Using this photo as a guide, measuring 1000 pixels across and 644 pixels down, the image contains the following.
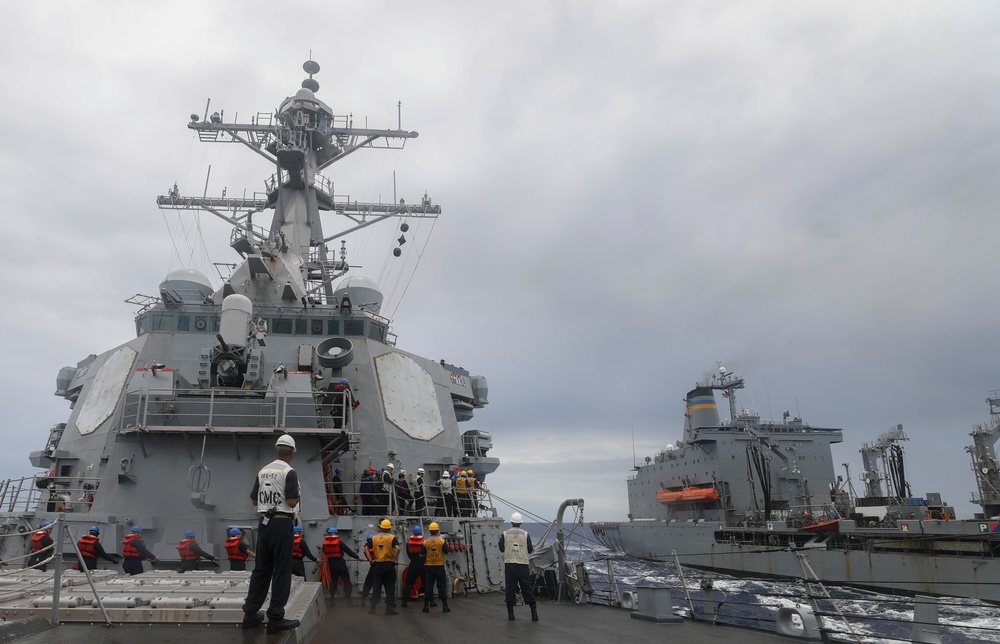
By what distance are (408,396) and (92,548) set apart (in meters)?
6.58

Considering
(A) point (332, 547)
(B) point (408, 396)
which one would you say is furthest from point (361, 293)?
(A) point (332, 547)

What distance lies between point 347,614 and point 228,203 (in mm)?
16782

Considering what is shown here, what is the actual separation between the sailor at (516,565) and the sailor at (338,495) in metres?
4.11

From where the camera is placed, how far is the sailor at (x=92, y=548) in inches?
323

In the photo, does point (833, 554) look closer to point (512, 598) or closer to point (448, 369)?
point (448, 369)

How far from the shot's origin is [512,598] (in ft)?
24.8

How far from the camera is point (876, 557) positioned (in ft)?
76.5

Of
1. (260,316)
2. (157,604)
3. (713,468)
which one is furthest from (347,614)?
(713,468)

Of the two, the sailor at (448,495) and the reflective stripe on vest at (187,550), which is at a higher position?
the sailor at (448,495)

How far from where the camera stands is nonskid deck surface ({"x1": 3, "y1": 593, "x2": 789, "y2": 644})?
4.27m

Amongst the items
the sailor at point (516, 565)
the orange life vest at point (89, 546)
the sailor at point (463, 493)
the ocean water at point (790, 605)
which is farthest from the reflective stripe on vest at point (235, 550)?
the ocean water at point (790, 605)

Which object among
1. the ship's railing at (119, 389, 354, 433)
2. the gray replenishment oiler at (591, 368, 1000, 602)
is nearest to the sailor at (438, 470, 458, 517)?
the ship's railing at (119, 389, 354, 433)

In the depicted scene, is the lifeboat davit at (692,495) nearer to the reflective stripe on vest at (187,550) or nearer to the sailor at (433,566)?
the sailor at (433,566)

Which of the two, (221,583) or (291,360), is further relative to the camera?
(291,360)
